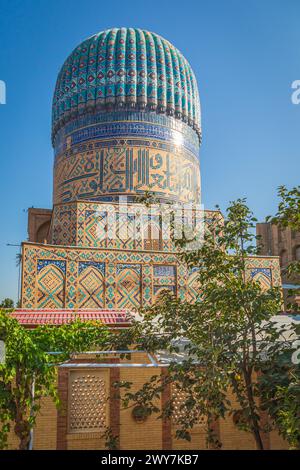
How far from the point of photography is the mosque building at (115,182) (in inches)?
395

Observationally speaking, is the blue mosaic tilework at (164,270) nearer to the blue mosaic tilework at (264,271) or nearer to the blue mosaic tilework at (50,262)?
the blue mosaic tilework at (50,262)

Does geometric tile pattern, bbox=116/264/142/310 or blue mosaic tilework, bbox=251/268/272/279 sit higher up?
blue mosaic tilework, bbox=251/268/272/279

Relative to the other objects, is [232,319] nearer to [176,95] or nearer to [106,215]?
[106,215]

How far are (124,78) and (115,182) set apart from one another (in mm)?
3324

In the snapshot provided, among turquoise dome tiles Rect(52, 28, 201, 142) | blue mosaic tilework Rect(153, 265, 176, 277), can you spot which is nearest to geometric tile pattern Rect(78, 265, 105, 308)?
blue mosaic tilework Rect(153, 265, 176, 277)

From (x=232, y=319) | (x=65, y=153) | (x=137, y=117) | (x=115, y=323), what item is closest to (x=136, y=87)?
(x=137, y=117)

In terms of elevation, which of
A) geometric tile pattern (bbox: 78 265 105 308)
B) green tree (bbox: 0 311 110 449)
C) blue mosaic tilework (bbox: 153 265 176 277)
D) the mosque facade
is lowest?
green tree (bbox: 0 311 110 449)

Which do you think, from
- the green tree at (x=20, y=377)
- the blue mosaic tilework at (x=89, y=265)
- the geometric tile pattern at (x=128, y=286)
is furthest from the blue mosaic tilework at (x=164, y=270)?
the green tree at (x=20, y=377)

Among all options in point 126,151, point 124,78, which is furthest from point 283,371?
point 124,78

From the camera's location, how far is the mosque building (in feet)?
32.9

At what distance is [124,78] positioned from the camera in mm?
14289

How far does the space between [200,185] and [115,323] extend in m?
9.03

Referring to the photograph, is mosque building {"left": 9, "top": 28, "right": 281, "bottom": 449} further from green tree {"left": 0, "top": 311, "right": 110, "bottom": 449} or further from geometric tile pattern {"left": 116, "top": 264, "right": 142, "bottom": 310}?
green tree {"left": 0, "top": 311, "right": 110, "bottom": 449}

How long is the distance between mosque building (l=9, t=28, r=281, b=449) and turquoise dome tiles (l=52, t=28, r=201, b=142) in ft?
0.11
